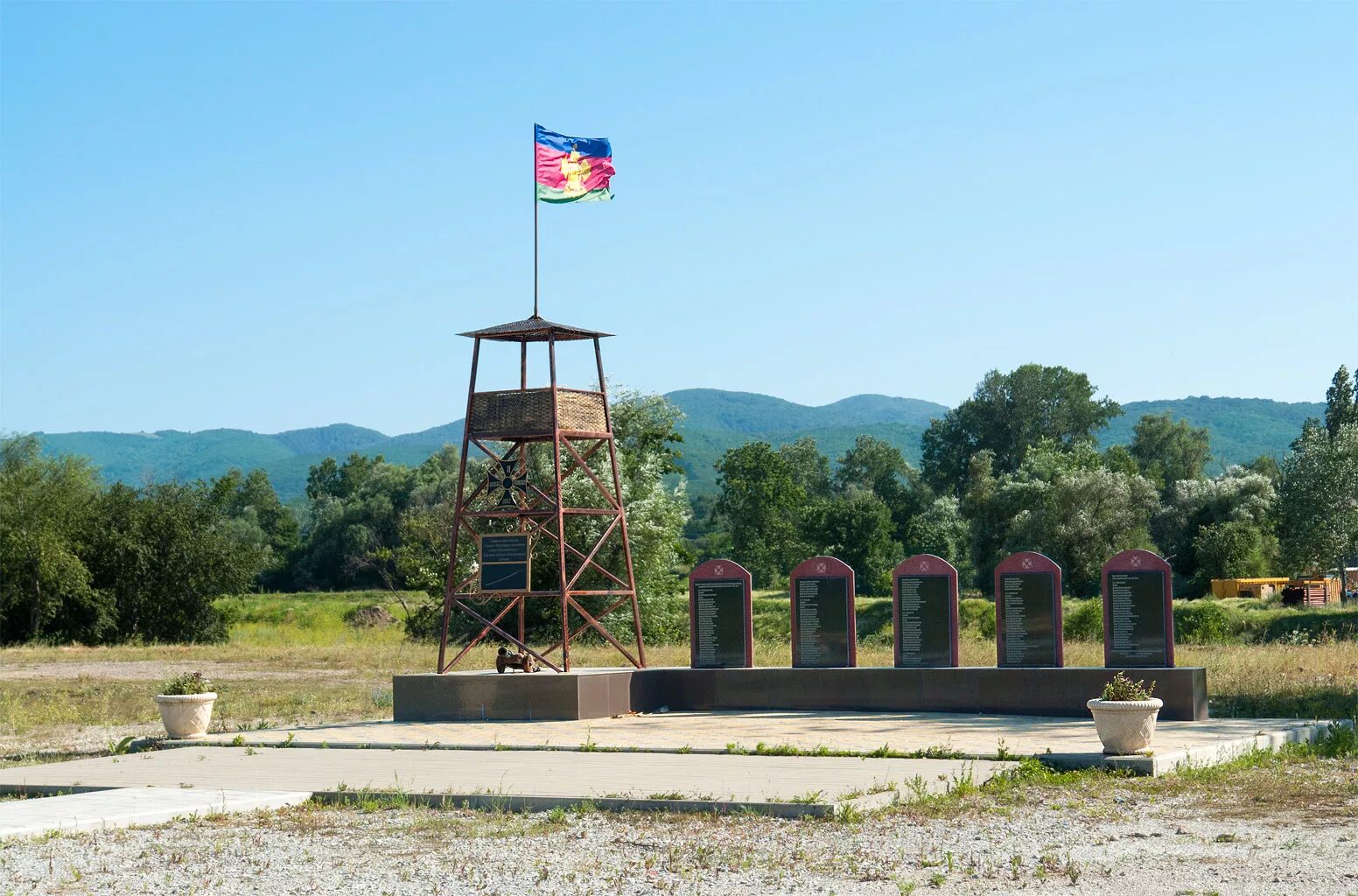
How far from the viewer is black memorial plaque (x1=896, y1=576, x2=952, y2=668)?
60.1 ft

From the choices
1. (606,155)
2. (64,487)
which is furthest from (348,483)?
(606,155)

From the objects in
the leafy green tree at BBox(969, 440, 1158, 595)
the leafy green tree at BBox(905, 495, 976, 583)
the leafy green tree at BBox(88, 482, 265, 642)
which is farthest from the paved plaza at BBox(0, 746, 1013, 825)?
the leafy green tree at BBox(905, 495, 976, 583)

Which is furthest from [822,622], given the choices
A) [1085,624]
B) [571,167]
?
[1085,624]

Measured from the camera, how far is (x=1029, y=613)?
1777 centimetres

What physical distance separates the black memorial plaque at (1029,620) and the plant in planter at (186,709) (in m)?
9.37

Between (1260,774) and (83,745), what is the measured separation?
1235 cm

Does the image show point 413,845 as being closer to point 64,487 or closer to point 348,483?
point 64,487

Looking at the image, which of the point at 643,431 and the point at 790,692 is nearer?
the point at 790,692

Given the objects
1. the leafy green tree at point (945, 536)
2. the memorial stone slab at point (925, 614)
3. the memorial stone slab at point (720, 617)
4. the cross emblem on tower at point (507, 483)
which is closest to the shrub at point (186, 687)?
the cross emblem on tower at point (507, 483)

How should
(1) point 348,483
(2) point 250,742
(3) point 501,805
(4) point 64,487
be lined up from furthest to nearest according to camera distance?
(1) point 348,483 < (4) point 64,487 < (2) point 250,742 < (3) point 501,805

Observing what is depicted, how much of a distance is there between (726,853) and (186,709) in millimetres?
9047

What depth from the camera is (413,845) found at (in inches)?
365

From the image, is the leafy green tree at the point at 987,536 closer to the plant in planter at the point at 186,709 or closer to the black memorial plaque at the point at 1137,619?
the black memorial plaque at the point at 1137,619

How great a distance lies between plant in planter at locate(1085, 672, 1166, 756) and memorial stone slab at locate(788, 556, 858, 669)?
6.68 m
